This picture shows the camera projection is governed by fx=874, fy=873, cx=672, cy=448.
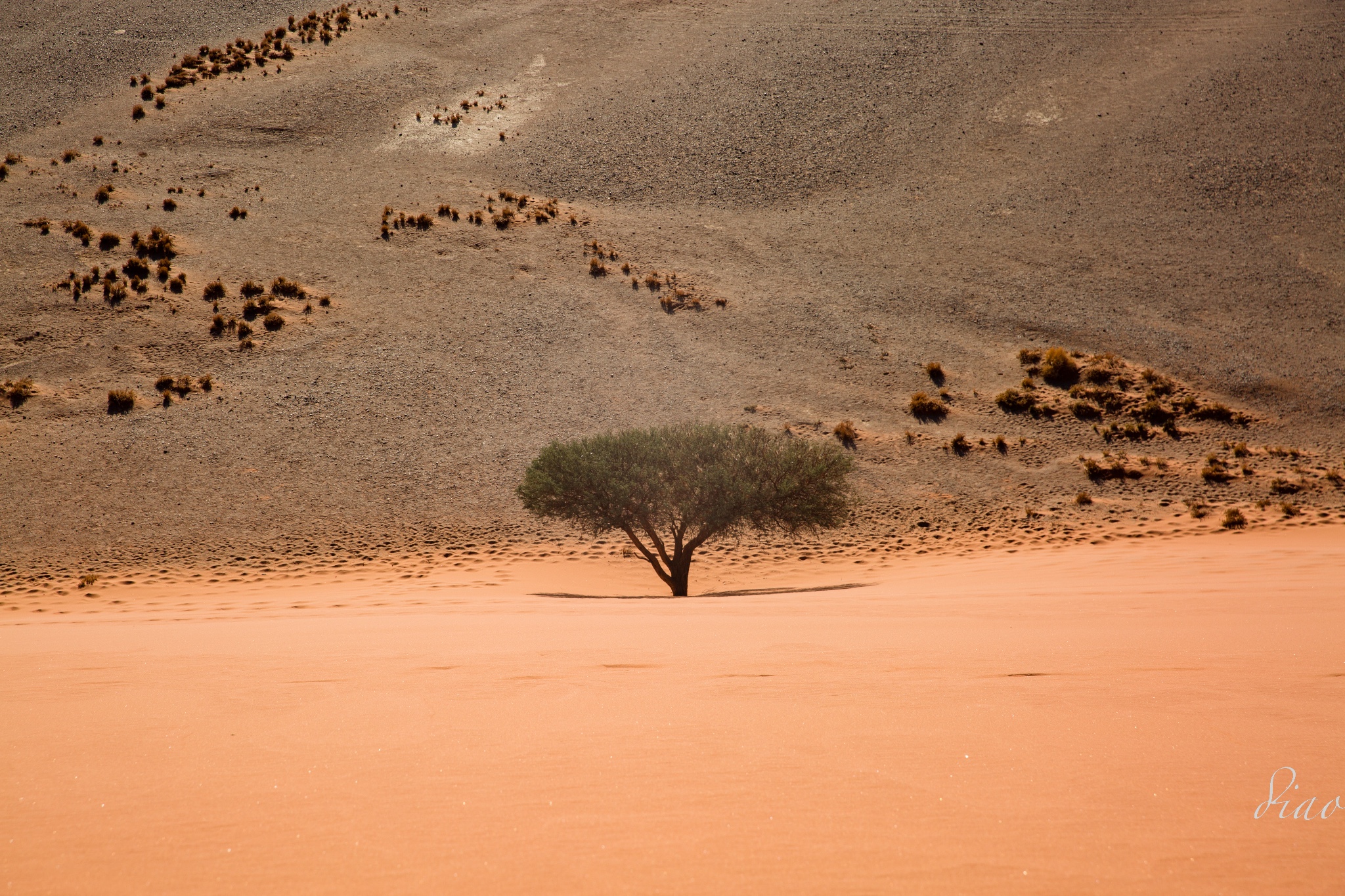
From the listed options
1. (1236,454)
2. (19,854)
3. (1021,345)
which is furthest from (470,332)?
(19,854)

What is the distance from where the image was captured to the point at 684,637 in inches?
278

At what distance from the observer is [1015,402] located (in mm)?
43969

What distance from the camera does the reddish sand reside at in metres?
2.54

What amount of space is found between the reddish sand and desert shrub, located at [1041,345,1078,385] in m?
42.5

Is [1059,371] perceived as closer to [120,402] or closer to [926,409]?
[926,409]

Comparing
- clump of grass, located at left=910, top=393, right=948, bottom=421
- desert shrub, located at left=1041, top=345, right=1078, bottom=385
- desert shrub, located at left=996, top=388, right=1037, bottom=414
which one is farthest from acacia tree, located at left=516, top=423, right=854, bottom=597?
desert shrub, located at left=1041, top=345, right=1078, bottom=385

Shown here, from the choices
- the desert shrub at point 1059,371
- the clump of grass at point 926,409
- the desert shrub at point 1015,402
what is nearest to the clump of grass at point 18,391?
the clump of grass at point 926,409

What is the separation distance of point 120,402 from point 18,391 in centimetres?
506

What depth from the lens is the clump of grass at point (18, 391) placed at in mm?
41062

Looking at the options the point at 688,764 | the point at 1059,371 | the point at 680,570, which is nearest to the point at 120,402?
the point at 680,570

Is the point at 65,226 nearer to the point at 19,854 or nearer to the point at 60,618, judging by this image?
the point at 60,618

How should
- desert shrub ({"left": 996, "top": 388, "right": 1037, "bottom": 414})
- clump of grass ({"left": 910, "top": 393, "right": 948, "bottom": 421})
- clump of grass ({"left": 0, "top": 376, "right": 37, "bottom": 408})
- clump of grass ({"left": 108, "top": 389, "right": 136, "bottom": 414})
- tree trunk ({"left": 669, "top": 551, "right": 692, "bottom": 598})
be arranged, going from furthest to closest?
desert shrub ({"left": 996, "top": 388, "right": 1037, "bottom": 414}) → clump of grass ({"left": 910, "top": 393, "right": 948, "bottom": 421}) → clump of grass ({"left": 0, "top": 376, "right": 37, "bottom": 408}) → clump of grass ({"left": 108, "top": 389, "right": 136, "bottom": 414}) → tree trunk ({"left": 669, "top": 551, "right": 692, "bottom": 598})

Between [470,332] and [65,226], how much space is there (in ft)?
88.1

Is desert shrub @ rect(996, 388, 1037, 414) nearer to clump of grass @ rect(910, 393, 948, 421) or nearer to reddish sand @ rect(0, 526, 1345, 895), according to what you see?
clump of grass @ rect(910, 393, 948, 421)
